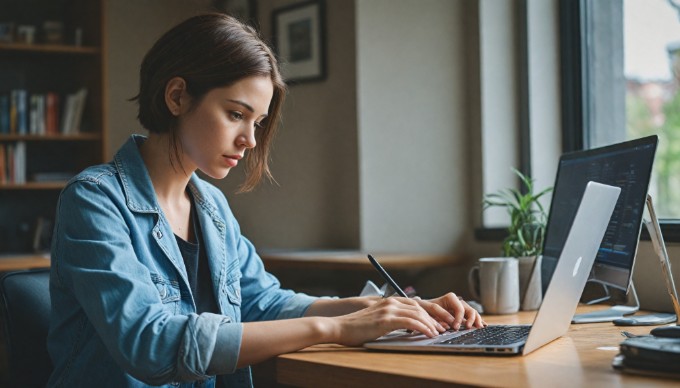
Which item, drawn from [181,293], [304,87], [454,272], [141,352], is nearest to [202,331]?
[141,352]

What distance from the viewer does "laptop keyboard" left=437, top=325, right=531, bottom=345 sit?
1319mm

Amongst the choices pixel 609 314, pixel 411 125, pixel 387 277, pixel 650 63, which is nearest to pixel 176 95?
pixel 387 277

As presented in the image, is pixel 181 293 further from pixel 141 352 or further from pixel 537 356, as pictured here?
pixel 537 356

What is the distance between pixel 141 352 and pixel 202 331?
3.8 inches

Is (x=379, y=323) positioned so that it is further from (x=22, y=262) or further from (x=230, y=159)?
(x=22, y=262)

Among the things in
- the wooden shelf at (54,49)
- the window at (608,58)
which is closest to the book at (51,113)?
the wooden shelf at (54,49)

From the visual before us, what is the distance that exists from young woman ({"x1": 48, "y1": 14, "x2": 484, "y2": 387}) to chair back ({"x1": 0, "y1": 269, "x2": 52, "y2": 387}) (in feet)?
0.24

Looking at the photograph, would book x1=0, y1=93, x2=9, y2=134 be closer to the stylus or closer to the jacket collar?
the jacket collar

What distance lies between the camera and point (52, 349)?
1.48 meters

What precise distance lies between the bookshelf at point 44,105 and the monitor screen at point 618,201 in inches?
113

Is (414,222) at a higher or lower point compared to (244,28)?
lower

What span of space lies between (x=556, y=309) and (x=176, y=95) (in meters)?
0.80

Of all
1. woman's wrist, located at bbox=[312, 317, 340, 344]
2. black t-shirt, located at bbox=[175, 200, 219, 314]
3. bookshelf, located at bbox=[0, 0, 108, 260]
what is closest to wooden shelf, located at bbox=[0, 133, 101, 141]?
bookshelf, located at bbox=[0, 0, 108, 260]

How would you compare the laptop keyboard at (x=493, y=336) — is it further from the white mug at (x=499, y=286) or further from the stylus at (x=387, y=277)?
the white mug at (x=499, y=286)
